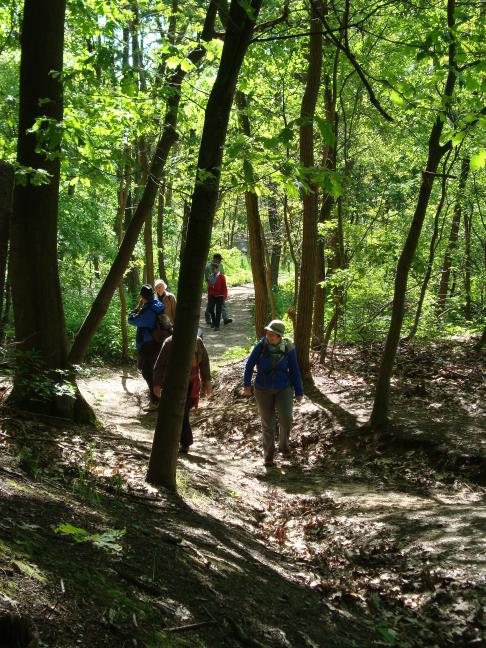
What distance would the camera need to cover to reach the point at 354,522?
5844mm

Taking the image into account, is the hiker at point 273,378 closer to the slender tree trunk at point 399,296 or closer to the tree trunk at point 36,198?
the slender tree trunk at point 399,296

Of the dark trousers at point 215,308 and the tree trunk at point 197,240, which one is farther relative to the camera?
the dark trousers at point 215,308

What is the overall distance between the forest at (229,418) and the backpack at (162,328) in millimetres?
457

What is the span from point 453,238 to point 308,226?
9.81m

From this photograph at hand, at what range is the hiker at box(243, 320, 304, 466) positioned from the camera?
830 centimetres

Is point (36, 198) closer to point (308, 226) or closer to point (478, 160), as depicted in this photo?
Answer: point (478, 160)

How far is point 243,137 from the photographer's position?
4.38 m

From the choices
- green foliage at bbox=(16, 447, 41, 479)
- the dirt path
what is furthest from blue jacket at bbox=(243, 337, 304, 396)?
green foliage at bbox=(16, 447, 41, 479)

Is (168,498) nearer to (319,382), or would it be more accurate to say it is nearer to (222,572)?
(222,572)

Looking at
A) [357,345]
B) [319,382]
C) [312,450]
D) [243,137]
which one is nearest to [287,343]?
[312,450]

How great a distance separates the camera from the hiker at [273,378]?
8297 mm

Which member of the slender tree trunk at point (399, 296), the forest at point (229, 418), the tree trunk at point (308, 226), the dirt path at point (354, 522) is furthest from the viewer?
the tree trunk at point (308, 226)

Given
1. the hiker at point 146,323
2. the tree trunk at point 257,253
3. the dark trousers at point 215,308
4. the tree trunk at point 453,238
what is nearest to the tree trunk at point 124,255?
the hiker at point 146,323

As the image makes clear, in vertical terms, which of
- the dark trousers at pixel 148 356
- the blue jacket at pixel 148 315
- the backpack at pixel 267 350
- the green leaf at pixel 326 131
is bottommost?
the dark trousers at pixel 148 356
